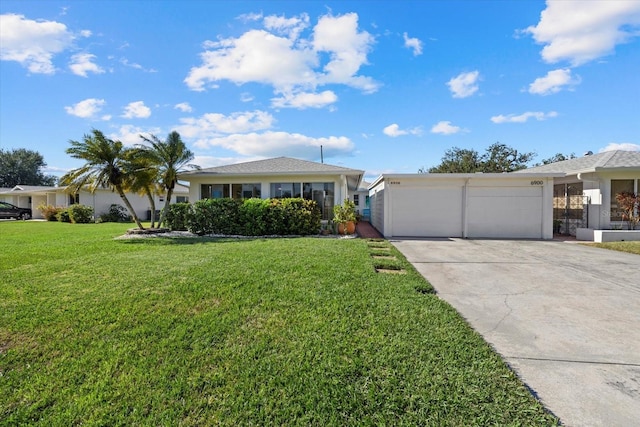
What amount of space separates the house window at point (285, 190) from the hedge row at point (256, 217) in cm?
229

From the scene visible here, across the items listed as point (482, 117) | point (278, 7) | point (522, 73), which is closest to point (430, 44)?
point (522, 73)

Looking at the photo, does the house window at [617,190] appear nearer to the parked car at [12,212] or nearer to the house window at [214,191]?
the house window at [214,191]

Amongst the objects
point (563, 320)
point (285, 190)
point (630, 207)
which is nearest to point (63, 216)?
point (285, 190)

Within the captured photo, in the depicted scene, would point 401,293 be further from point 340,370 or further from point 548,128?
point 548,128

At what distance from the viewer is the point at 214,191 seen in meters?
15.6

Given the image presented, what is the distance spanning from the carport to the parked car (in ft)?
109

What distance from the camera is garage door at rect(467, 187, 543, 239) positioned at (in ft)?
42.0

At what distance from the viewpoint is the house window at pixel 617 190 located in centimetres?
1255

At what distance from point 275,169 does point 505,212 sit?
10.7m

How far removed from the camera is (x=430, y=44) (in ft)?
42.2

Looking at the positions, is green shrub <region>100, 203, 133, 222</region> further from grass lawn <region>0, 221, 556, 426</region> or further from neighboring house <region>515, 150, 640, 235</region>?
neighboring house <region>515, 150, 640, 235</region>

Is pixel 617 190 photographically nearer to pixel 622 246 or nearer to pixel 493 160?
pixel 622 246

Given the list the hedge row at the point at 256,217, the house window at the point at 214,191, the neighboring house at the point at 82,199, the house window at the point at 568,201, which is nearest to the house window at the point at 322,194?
the hedge row at the point at 256,217

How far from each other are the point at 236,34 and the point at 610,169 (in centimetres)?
1552
